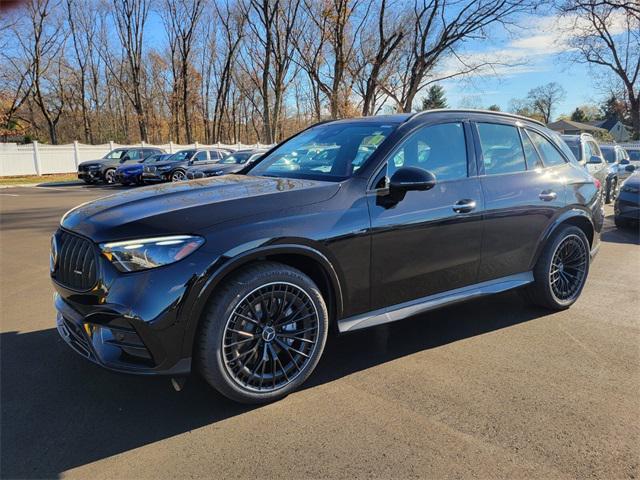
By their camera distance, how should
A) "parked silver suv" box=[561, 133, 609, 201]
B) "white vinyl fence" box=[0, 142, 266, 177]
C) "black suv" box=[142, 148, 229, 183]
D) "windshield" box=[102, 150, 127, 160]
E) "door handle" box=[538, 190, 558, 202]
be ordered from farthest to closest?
"white vinyl fence" box=[0, 142, 266, 177], "windshield" box=[102, 150, 127, 160], "black suv" box=[142, 148, 229, 183], "parked silver suv" box=[561, 133, 609, 201], "door handle" box=[538, 190, 558, 202]

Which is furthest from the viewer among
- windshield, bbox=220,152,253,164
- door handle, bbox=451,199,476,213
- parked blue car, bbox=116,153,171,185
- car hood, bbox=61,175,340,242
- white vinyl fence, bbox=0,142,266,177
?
white vinyl fence, bbox=0,142,266,177

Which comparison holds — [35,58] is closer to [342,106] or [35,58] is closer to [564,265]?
[342,106]

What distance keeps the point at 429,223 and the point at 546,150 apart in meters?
1.91

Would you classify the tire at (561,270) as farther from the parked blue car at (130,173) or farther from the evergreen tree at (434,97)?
the evergreen tree at (434,97)

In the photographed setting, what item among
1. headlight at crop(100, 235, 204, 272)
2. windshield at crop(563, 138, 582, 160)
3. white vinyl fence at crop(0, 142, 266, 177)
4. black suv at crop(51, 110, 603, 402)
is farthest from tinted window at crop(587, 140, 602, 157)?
white vinyl fence at crop(0, 142, 266, 177)

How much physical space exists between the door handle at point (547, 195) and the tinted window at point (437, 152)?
0.94 metres

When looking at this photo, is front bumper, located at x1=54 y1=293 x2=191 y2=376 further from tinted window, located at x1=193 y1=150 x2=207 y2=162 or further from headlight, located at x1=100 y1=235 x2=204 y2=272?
tinted window, located at x1=193 y1=150 x2=207 y2=162

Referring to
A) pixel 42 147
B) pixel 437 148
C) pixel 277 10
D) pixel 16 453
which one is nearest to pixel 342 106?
pixel 277 10

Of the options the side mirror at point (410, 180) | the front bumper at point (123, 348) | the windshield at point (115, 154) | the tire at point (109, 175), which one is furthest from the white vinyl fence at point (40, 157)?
the side mirror at point (410, 180)

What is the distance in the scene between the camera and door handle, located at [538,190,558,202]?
4.26 metres

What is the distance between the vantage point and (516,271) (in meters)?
4.22

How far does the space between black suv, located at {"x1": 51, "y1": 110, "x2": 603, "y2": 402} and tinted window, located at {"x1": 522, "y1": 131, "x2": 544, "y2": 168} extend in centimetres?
2

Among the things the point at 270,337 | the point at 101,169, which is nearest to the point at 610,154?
the point at 270,337

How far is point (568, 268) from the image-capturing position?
15.5 feet
